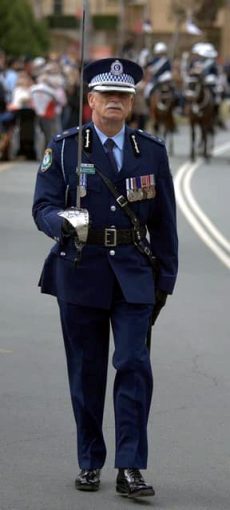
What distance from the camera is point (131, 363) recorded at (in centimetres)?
711

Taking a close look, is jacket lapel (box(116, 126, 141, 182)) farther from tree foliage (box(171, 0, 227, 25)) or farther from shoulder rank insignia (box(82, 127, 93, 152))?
tree foliage (box(171, 0, 227, 25))

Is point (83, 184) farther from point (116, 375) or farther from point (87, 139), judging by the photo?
point (116, 375)

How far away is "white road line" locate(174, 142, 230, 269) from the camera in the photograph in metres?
18.2

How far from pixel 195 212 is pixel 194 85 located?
40.6ft

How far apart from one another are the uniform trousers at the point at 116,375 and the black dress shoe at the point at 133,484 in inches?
1.7

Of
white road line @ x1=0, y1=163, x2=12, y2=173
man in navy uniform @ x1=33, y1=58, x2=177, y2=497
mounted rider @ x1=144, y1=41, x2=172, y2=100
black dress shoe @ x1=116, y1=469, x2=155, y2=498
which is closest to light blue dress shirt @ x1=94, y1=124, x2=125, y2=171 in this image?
man in navy uniform @ x1=33, y1=58, x2=177, y2=497

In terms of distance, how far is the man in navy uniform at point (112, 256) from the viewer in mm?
7129

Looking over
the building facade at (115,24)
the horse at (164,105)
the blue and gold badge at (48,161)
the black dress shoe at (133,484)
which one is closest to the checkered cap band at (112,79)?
the blue and gold badge at (48,161)

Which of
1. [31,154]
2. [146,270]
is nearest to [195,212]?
[31,154]

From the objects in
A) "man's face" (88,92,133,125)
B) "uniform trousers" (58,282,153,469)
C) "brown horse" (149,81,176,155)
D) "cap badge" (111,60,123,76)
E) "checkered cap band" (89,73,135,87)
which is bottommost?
"brown horse" (149,81,176,155)

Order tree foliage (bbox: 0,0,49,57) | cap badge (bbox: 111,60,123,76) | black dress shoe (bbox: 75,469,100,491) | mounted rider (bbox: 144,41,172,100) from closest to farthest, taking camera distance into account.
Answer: cap badge (bbox: 111,60,123,76), black dress shoe (bbox: 75,469,100,491), mounted rider (bbox: 144,41,172,100), tree foliage (bbox: 0,0,49,57)

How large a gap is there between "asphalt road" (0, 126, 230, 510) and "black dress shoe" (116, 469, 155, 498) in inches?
1.6

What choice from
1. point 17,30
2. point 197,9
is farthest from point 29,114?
point 197,9

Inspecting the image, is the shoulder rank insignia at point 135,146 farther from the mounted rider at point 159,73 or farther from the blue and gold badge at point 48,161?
the mounted rider at point 159,73
